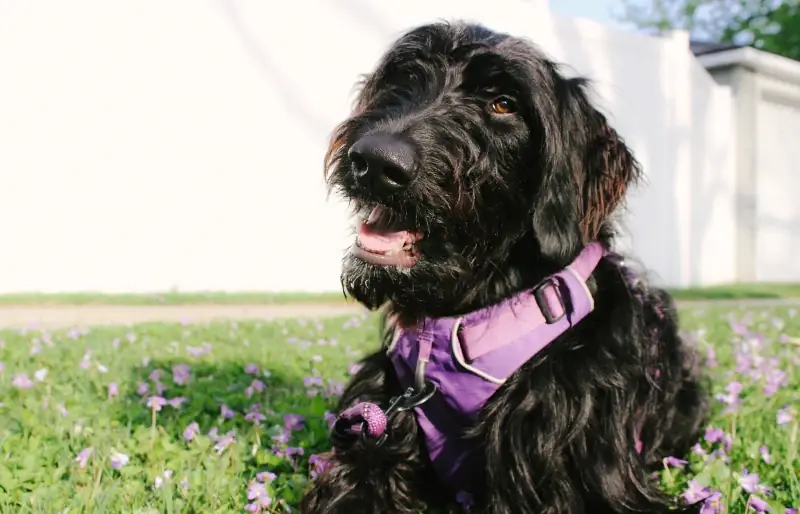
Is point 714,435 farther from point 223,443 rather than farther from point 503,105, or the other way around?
point 223,443

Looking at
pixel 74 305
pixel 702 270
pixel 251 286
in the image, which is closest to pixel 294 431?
pixel 74 305

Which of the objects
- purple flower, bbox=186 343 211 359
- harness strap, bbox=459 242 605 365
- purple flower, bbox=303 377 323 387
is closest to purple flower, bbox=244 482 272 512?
harness strap, bbox=459 242 605 365

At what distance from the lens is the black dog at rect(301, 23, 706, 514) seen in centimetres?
239

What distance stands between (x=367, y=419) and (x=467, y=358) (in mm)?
393

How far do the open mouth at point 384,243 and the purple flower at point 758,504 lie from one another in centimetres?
132

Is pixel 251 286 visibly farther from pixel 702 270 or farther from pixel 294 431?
pixel 702 270

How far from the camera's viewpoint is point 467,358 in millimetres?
2486

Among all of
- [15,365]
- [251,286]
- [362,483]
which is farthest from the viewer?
[251,286]

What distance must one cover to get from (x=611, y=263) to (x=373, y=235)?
0.93 meters

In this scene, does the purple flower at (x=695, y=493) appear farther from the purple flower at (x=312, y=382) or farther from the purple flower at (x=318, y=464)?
the purple flower at (x=312, y=382)

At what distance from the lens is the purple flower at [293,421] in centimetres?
322

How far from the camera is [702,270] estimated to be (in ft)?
58.6

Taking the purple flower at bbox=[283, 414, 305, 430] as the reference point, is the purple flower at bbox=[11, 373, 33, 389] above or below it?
above

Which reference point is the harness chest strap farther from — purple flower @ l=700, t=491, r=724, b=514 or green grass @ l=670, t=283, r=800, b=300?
green grass @ l=670, t=283, r=800, b=300
